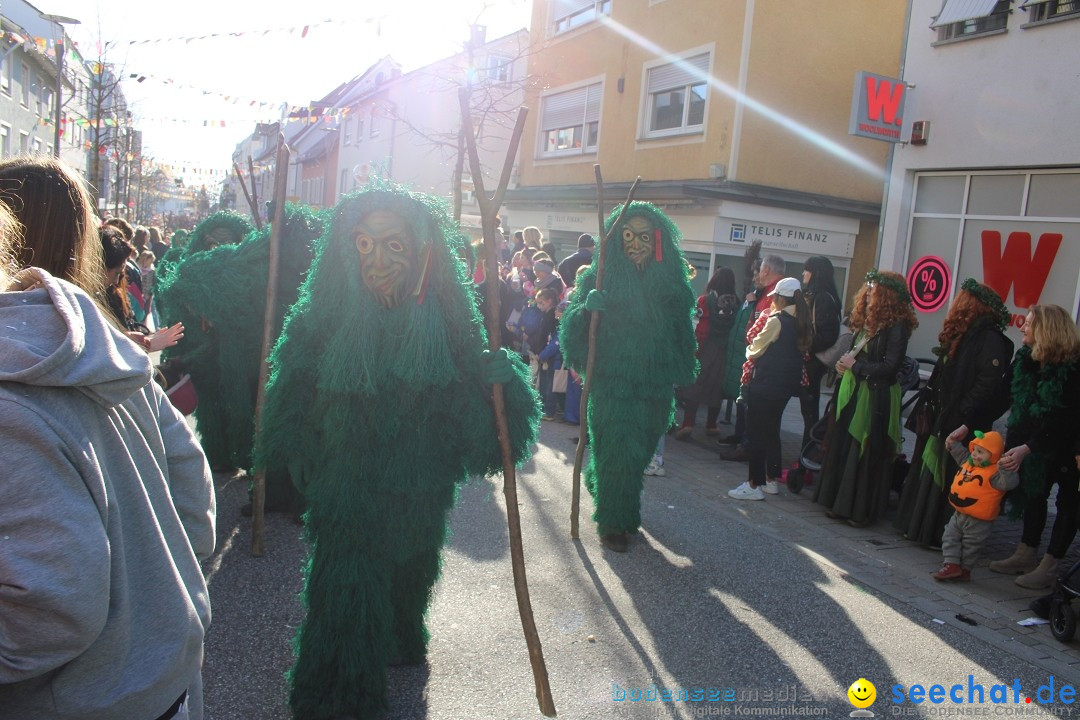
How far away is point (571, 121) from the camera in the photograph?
19266 millimetres

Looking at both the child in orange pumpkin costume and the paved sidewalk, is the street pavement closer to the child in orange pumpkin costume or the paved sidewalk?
the paved sidewalk

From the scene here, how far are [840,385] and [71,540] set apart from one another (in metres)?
5.86

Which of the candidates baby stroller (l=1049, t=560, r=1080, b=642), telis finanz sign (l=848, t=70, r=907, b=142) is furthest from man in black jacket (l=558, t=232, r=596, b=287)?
baby stroller (l=1049, t=560, r=1080, b=642)

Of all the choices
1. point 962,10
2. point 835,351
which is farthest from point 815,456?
point 962,10

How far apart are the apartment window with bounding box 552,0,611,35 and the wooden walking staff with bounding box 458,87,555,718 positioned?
664 inches

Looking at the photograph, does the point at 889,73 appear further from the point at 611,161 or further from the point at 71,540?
the point at 71,540

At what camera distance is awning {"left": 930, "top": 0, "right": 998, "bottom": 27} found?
9.88 meters

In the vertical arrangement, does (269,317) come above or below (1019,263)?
below

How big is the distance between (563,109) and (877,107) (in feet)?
32.9

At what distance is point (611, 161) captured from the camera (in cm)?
1769

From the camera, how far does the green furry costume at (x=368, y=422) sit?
296 cm

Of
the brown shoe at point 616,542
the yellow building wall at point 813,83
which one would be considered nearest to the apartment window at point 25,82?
the yellow building wall at point 813,83

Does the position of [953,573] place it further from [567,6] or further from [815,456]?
[567,6]

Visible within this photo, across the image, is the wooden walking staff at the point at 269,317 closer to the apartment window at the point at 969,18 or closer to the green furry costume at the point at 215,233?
the green furry costume at the point at 215,233
